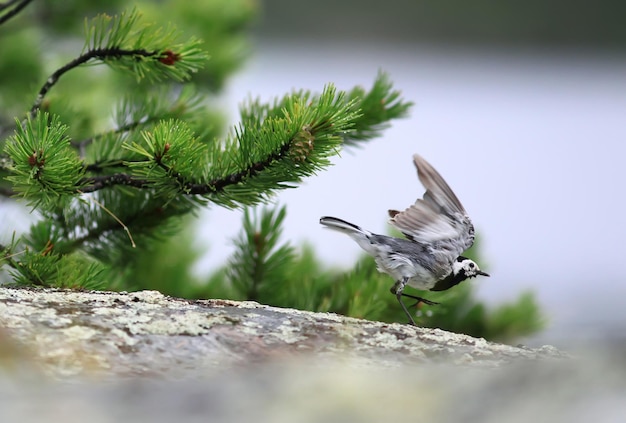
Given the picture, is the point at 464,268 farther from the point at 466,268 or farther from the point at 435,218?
the point at 435,218

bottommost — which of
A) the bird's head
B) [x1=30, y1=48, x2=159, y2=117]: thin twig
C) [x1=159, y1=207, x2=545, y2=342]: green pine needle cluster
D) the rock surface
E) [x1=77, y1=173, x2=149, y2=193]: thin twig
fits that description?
the rock surface

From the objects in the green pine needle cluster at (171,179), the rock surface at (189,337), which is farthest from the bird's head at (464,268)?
the rock surface at (189,337)

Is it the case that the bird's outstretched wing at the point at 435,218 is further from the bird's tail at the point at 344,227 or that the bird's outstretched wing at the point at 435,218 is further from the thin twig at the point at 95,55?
the thin twig at the point at 95,55

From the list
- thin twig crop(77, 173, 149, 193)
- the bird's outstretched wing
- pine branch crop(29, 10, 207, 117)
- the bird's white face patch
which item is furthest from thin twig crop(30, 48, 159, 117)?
the bird's white face patch

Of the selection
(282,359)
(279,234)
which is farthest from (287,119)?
(279,234)

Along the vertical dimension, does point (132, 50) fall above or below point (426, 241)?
above

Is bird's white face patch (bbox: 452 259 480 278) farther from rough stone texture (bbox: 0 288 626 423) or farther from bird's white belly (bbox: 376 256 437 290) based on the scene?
rough stone texture (bbox: 0 288 626 423)

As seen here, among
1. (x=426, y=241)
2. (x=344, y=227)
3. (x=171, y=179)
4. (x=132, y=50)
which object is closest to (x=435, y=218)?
(x=426, y=241)
